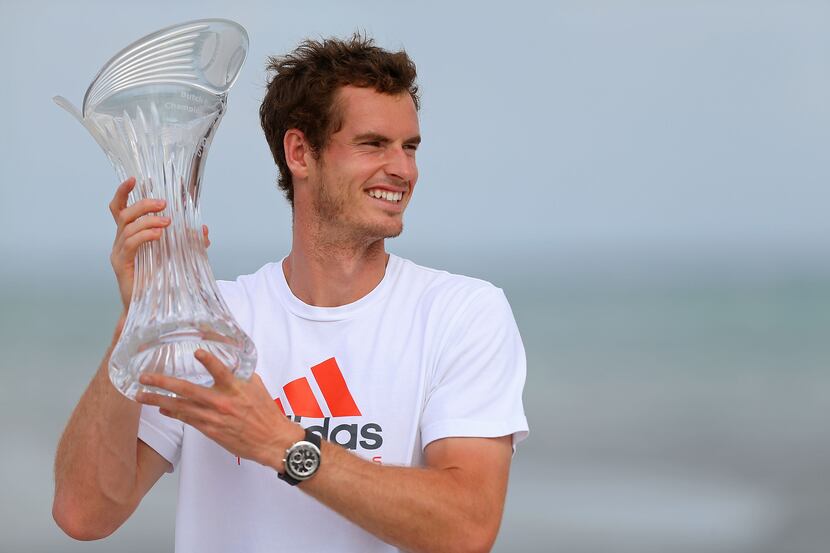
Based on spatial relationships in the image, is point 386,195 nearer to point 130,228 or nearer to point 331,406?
point 331,406

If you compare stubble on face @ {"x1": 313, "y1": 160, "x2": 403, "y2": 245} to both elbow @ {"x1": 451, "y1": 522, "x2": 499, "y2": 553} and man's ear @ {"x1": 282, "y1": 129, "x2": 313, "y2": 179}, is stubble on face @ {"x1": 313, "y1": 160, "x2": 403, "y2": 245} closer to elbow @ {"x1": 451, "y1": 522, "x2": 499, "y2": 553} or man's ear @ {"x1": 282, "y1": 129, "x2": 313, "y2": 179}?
man's ear @ {"x1": 282, "y1": 129, "x2": 313, "y2": 179}

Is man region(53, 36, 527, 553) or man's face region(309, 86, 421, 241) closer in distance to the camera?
man region(53, 36, 527, 553)

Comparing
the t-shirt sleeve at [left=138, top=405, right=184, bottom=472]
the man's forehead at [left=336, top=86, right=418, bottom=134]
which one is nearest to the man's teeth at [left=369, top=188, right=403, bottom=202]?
the man's forehead at [left=336, top=86, right=418, bottom=134]

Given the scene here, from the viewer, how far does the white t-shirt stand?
1.74 m

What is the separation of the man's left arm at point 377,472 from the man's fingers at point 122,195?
0.28m

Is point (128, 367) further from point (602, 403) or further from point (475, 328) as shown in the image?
point (602, 403)

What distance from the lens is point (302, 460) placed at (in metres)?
1.49

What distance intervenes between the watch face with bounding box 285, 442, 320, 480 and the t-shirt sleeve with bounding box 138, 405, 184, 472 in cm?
40

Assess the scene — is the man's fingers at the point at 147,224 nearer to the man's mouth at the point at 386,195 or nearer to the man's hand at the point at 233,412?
the man's hand at the point at 233,412

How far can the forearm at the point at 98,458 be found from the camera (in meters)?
1.70

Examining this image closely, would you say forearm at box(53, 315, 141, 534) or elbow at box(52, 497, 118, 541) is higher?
forearm at box(53, 315, 141, 534)

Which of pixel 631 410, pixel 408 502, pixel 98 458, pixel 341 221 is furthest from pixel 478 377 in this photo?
pixel 631 410

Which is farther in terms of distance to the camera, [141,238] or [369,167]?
Result: [369,167]

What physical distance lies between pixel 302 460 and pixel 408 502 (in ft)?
0.56
